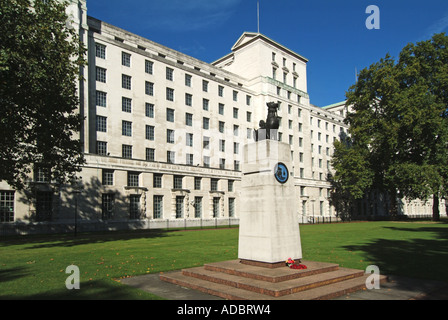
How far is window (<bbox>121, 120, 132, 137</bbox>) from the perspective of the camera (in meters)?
44.8

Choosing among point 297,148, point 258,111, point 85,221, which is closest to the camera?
point 85,221

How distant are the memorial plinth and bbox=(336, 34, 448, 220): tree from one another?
139ft

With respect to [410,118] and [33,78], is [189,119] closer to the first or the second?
[410,118]

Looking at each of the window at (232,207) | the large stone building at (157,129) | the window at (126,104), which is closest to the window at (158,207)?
the large stone building at (157,129)

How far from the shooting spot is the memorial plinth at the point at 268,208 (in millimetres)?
10961

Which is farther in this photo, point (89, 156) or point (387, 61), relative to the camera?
point (387, 61)

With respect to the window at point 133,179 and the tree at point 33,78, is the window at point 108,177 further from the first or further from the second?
the tree at point 33,78

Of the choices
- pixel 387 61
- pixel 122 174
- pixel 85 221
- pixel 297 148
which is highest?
pixel 387 61

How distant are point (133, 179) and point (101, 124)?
27.0ft

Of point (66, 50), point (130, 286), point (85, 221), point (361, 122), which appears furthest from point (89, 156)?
point (361, 122)

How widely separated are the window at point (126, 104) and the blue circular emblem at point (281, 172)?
1478 inches
